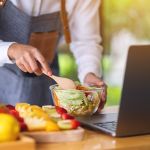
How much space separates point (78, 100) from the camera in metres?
1.49

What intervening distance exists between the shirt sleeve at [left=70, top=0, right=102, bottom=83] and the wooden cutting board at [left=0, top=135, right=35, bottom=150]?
101 centimetres

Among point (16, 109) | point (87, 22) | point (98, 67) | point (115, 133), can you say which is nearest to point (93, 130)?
point (115, 133)

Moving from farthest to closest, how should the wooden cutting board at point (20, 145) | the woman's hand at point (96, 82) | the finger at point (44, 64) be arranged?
1. the woman's hand at point (96, 82)
2. the finger at point (44, 64)
3. the wooden cutting board at point (20, 145)

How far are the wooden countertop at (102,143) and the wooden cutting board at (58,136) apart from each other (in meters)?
0.01

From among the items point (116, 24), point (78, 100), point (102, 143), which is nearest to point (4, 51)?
point (78, 100)

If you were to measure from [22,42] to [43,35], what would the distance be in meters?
0.09

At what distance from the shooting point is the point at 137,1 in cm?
321

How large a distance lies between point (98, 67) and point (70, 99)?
0.60 meters

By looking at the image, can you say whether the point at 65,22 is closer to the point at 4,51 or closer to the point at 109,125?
the point at 4,51

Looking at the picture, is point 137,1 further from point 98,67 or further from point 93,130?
point 93,130

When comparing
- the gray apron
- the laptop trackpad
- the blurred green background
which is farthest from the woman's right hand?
the blurred green background

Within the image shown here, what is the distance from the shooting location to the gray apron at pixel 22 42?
6.75 ft

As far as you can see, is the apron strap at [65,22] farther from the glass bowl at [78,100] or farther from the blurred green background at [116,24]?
the blurred green background at [116,24]

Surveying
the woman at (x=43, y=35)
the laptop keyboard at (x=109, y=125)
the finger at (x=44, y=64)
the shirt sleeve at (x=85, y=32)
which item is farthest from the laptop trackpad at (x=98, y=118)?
the shirt sleeve at (x=85, y=32)
